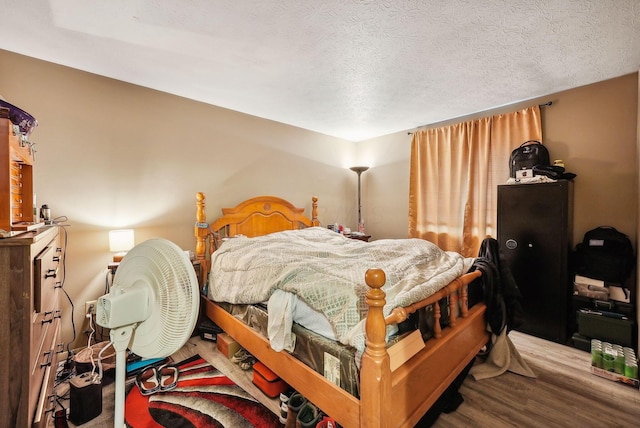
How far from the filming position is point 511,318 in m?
Answer: 2.14

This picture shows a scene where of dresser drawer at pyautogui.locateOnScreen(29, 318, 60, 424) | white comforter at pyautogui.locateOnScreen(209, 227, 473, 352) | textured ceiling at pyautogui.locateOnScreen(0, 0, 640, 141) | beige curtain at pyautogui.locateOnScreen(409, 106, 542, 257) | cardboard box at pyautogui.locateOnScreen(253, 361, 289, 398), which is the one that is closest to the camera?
dresser drawer at pyautogui.locateOnScreen(29, 318, 60, 424)

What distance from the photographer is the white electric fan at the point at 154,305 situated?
90cm

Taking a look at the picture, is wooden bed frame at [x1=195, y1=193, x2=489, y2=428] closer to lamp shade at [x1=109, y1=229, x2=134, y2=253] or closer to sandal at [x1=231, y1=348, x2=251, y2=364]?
sandal at [x1=231, y1=348, x2=251, y2=364]

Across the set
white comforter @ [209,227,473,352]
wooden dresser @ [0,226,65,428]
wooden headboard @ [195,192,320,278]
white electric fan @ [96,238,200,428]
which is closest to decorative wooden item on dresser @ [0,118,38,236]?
wooden dresser @ [0,226,65,428]

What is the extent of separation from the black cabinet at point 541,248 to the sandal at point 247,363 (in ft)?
8.82

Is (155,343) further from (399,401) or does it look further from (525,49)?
(525,49)

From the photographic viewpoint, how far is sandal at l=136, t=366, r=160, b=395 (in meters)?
1.91

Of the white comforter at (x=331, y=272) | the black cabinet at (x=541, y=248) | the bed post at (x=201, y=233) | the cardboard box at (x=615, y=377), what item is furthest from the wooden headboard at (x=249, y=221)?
the cardboard box at (x=615, y=377)

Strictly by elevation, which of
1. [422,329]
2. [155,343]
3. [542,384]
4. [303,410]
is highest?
[155,343]

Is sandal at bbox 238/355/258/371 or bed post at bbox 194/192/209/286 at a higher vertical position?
bed post at bbox 194/192/209/286

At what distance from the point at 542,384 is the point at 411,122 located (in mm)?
3123

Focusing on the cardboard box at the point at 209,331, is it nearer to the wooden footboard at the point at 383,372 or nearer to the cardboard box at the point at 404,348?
the wooden footboard at the point at 383,372

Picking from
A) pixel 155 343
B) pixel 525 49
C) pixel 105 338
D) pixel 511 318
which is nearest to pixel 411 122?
pixel 525 49

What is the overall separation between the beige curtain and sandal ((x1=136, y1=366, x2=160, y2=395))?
3.37 m
